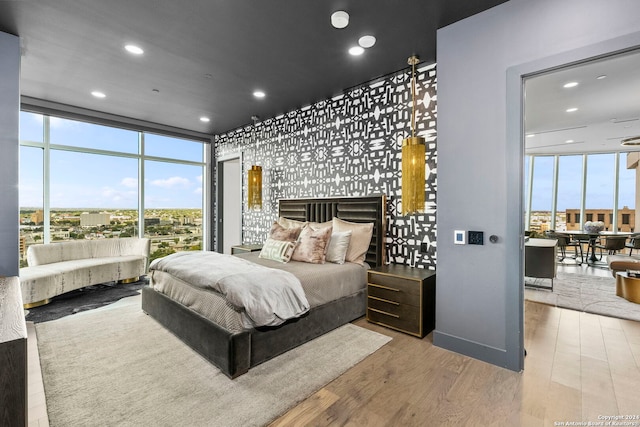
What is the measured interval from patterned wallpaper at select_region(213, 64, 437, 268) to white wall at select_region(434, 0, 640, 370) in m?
A: 0.62

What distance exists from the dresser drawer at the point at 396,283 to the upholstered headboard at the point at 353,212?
0.48 metres

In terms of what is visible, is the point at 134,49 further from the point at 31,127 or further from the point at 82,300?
the point at 82,300

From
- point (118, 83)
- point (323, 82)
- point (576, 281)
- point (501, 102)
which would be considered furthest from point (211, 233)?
point (576, 281)

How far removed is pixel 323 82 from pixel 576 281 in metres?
5.36

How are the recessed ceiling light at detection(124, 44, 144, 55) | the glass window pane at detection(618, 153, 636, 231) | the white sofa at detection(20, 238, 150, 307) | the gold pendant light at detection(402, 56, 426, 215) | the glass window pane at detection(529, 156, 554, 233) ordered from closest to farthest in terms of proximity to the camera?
the recessed ceiling light at detection(124, 44, 144, 55), the gold pendant light at detection(402, 56, 426, 215), the white sofa at detection(20, 238, 150, 307), the glass window pane at detection(618, 153, 636, 231), the glass window pane at detection(529, 156, 554, 233)

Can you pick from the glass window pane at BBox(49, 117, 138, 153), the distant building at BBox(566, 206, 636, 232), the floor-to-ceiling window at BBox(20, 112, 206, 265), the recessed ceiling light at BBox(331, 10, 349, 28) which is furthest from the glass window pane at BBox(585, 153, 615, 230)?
the glass window pane at BBox(49, 117, 138, 153)

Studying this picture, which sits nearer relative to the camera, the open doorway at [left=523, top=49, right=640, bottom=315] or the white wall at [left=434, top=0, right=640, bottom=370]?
the white wall at [left=434, top=0, right=640, bottom=370]

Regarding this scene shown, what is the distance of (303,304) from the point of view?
254 cm

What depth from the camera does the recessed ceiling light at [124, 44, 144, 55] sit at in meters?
2.93

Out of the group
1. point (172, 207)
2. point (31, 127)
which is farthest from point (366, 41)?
point (31, 127)

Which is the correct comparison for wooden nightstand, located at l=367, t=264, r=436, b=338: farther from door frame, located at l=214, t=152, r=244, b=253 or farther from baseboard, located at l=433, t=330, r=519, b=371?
door frame, located at l=214, t=152, r=244, b=253

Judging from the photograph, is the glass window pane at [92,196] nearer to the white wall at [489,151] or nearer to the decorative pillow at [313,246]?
the decorative pillow at [313,246]

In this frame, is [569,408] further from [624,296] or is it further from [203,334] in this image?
[624,296]

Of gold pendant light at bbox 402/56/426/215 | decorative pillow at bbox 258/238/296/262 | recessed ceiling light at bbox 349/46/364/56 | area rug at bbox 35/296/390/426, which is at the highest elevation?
recessed ceiling light at bbox 349/46/364/56
